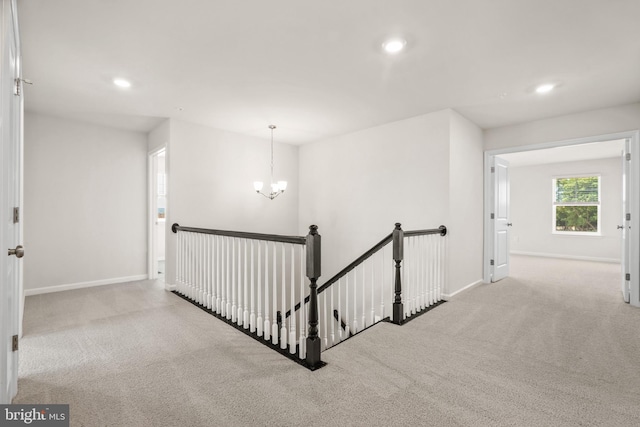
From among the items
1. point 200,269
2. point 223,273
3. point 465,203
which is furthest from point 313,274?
point 465,203

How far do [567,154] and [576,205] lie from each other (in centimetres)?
171

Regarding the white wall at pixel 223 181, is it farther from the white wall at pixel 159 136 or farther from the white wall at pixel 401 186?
the white wall at pixel 401 186

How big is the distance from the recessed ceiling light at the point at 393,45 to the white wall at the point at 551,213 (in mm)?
7645

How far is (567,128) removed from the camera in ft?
14.3

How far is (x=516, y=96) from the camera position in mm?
3666

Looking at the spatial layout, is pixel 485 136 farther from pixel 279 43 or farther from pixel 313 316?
pixel 313 316

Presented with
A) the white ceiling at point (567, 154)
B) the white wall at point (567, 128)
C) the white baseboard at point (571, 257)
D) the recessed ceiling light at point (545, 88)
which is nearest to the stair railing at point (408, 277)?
the recessed ceiling light at point (545, 88)

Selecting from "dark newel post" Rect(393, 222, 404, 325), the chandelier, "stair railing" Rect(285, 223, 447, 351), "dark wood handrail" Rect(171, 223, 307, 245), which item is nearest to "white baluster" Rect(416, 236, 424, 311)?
"stair railing" Rect(285, 223, 447, 351)

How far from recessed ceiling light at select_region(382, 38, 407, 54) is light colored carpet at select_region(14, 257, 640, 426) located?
8.21 feet

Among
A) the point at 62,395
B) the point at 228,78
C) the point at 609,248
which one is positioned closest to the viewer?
the point at 62,395

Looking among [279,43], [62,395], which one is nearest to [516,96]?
[279,43]

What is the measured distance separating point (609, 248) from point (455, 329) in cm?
694

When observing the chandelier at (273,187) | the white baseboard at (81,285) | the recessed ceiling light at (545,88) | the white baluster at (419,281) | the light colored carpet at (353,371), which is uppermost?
the recessed ceiling light at (545,88)

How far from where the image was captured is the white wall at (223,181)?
448 centimetres
